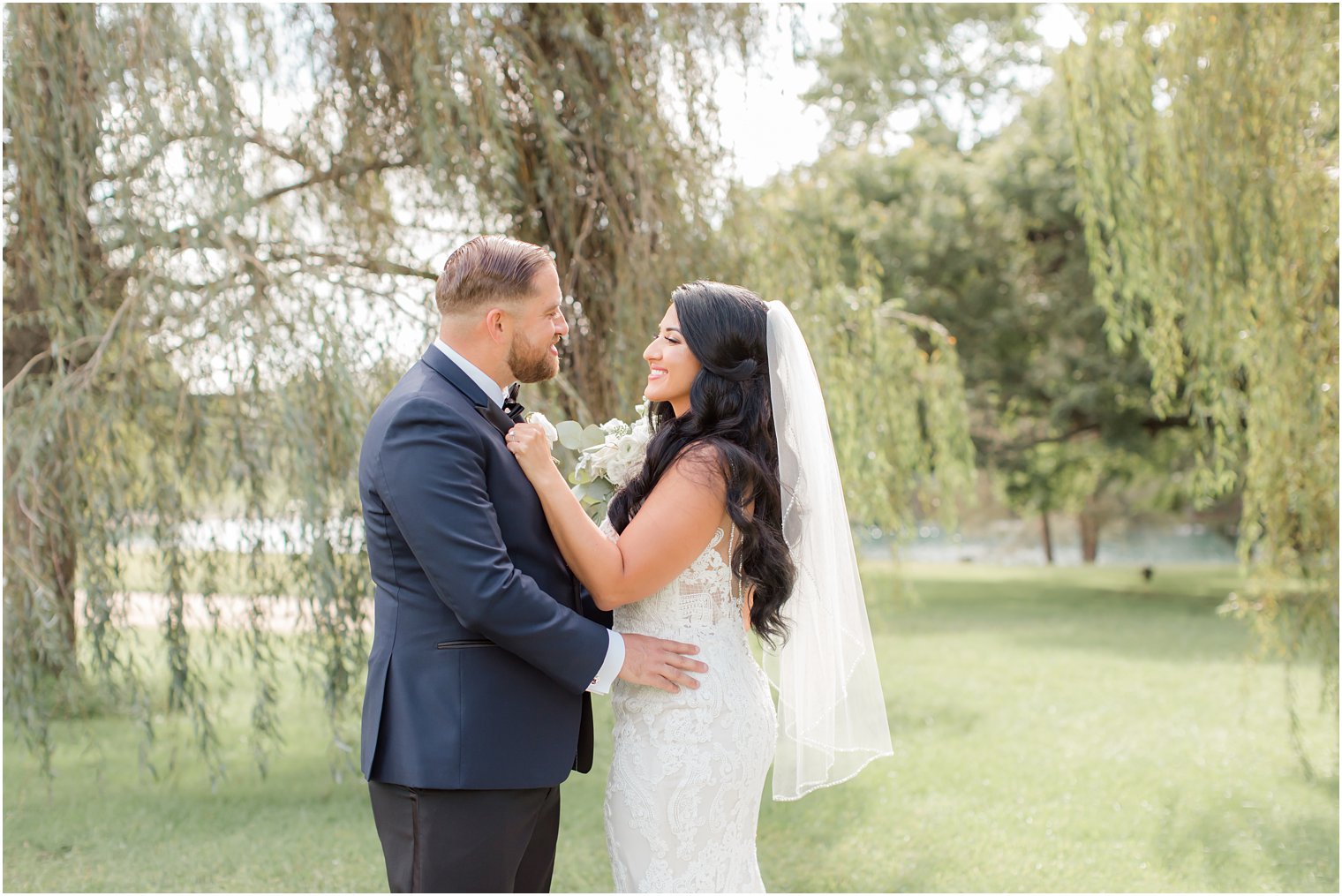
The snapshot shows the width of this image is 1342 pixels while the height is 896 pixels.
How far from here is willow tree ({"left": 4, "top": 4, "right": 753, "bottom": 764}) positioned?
465cm

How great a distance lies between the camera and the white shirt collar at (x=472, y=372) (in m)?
2.50

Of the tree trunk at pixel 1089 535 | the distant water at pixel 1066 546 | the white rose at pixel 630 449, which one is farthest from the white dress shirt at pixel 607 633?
the tree trunk at pixel 1089 535

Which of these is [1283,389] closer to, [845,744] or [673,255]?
[673,255]

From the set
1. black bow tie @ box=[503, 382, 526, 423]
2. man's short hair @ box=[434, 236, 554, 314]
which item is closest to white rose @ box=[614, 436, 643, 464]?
black bow tie @ box=[503, 382, 526, 423]

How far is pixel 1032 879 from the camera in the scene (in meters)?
5.14

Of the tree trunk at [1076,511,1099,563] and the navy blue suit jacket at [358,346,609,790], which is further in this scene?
the tree trunk at [1076,511,1099,563]

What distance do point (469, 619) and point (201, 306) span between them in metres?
3.05

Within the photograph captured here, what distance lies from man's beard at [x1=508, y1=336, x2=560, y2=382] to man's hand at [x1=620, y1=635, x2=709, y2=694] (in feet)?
2.03

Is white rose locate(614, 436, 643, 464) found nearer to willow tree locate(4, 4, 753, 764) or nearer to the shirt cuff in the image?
the shirt cuff

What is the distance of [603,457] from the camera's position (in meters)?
2.91

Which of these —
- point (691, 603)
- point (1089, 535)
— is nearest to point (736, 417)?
point (691, 603)

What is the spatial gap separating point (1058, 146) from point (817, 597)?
47.3 feet

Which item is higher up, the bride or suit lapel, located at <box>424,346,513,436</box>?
suit lapel, located at <box>424,346,513,436</box>

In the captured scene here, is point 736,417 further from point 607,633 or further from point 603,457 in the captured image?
point 607,633
